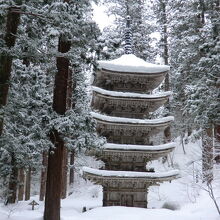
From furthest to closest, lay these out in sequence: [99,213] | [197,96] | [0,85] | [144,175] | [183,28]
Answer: [183,28] < [197,96] < [144,175] < [99,213] < [0,85]

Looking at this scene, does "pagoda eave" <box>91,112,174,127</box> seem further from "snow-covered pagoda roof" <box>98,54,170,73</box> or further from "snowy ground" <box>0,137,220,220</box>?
"snow-covered pagoda roof" <box>98,54,170,73</box>

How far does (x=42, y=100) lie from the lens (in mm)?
13625

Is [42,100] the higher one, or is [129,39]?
[129,39]

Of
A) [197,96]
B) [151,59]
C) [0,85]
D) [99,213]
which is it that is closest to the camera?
[0,85]

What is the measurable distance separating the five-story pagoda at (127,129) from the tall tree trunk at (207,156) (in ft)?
6.33

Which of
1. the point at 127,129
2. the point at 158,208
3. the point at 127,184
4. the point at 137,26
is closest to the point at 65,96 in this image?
the point at 127,129

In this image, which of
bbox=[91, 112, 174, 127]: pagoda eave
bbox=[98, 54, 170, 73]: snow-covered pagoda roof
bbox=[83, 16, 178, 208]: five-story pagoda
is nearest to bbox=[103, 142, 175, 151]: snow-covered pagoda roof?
bbox=[83, 16, 178, 208]: five-story pagoda

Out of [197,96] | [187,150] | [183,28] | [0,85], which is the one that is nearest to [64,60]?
[0,85]

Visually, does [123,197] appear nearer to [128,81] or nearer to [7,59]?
[128,81]

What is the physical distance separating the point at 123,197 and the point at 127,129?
13.3 feet

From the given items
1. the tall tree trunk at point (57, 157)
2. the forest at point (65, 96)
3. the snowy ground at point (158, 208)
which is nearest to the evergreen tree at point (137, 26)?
the forest at point (65, 96)

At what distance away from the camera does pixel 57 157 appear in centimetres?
1280

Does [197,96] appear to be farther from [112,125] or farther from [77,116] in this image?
[77,116]

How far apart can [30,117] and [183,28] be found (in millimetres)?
20510
